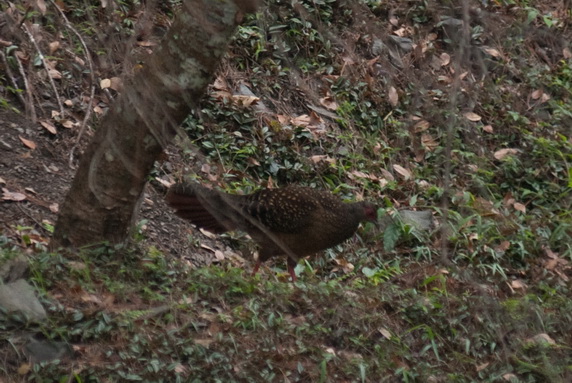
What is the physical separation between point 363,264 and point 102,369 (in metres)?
3.62

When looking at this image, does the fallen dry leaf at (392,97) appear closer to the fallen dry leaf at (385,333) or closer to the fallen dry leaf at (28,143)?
the fallen dry leaf at (28,143)

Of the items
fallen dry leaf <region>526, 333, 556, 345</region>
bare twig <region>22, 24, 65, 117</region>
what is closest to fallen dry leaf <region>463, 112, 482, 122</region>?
fallen dry leaf <region>526, 333, 556, 345</region>

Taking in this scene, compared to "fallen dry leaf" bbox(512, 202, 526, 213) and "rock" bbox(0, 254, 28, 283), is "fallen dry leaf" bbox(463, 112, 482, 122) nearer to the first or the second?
"fallen dry leaf" bbox(512, 202, 526, 213)

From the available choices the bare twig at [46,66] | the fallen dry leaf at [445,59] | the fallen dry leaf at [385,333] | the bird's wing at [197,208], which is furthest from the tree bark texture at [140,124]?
the fallen dry leaf at [445,59]

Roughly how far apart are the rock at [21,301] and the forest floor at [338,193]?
7cm

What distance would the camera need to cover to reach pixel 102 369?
4746 mm

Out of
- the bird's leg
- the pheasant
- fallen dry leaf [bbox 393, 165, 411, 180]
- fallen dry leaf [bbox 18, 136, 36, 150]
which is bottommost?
fallen dry leaf [bbox 393, 165, 411, 180]

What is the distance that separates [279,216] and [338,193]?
2131mm

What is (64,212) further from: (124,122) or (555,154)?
(555,154)

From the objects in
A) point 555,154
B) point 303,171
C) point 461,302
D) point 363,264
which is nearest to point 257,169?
point 303,171

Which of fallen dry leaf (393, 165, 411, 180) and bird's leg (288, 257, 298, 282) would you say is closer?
bird's leg (288, 257, 298, 282)

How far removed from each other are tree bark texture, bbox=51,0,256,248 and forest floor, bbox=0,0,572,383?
0.78 feet

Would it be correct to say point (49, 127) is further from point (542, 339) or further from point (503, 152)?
point (503, 152)

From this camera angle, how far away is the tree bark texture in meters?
5.19
